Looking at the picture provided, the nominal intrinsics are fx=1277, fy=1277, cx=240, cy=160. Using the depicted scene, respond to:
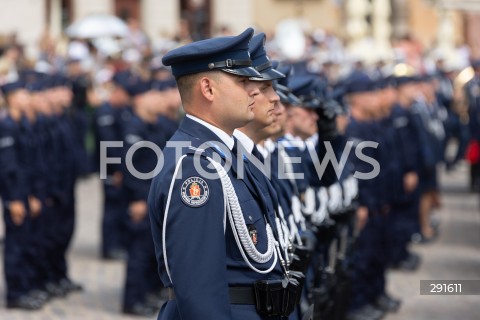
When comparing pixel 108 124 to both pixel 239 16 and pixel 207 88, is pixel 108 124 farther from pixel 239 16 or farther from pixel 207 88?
pixel 239 16

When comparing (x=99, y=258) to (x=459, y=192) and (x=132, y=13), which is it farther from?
(x=132, y=13)

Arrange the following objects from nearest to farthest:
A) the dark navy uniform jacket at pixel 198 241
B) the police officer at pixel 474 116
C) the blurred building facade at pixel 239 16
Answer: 1. the dark navy uniform jacket at pixel 198 241
2. the police officer at pixel 474 116
3. the blurred building facade at pixel 239 16

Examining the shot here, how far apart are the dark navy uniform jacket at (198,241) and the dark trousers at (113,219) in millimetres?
8739

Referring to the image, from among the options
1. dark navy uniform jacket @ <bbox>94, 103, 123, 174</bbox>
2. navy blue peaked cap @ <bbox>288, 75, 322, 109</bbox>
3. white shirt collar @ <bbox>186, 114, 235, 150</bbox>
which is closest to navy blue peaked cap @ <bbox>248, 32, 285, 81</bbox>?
white shirt collar @ <bbox>186, 114, 235, 150</bbox>

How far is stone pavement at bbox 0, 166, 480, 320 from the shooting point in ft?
35.3

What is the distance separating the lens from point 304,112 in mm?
8633

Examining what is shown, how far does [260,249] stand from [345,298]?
14.3ft

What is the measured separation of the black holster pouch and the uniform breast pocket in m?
0.14

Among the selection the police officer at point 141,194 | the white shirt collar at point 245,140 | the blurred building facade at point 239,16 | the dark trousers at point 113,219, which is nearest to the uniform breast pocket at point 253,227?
the white shirt collar at point 245,140

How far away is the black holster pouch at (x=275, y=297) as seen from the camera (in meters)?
4.98

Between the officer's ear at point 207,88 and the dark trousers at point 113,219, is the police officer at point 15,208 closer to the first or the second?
the dark trousers at point 113,219

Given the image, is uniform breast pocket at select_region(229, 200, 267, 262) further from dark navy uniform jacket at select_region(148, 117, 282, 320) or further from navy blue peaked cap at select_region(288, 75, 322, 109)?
navy blue peaked cap at select_region(288, 75, 322, 109)

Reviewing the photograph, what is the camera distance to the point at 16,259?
1123 centimetres

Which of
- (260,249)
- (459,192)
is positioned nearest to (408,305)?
(260,249)
